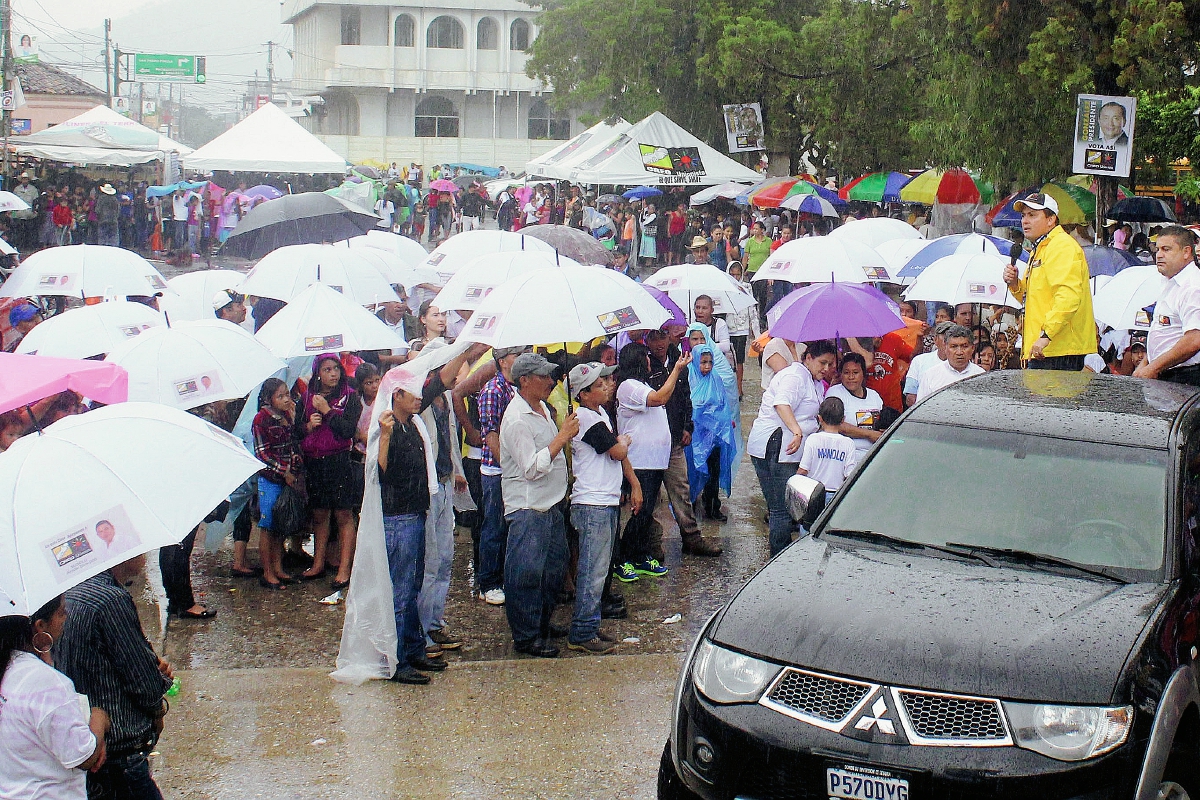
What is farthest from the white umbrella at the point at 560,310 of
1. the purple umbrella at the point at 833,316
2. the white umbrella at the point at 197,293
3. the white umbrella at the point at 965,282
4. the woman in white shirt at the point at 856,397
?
the white umbrella at the point at 197,293

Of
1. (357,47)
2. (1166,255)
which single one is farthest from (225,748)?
(357,47)

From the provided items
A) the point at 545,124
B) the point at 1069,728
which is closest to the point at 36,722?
the point at 1069,728

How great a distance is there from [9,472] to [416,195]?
1494 inches

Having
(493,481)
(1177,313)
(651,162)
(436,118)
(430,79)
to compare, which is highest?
(430,79)

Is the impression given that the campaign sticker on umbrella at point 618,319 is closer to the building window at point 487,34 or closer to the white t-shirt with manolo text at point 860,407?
the white t-shirt with manolo text at point 860,407

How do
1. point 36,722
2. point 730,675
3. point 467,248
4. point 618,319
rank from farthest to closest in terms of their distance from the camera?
1. point 467,248
2. point 618,319
3. point 730,675
4. point 36,722

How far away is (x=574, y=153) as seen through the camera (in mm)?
24359

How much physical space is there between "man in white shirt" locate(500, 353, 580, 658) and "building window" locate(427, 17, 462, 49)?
63518 mm

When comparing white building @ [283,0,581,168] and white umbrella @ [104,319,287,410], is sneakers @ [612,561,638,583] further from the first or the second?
white building @ [283,0,581,168]

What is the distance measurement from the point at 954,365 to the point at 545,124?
207ft

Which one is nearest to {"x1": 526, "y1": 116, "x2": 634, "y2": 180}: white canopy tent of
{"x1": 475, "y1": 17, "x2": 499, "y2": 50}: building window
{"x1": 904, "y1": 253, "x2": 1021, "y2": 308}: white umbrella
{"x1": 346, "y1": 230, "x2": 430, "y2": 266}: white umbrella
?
{"x1": 346, "y1": 230, "x2": 430, "y2": 266}: white umbrella

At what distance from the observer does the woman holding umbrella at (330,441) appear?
8.13 m

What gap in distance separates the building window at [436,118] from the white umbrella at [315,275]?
58.7 meters

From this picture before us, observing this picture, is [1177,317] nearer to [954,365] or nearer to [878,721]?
[954,365]
